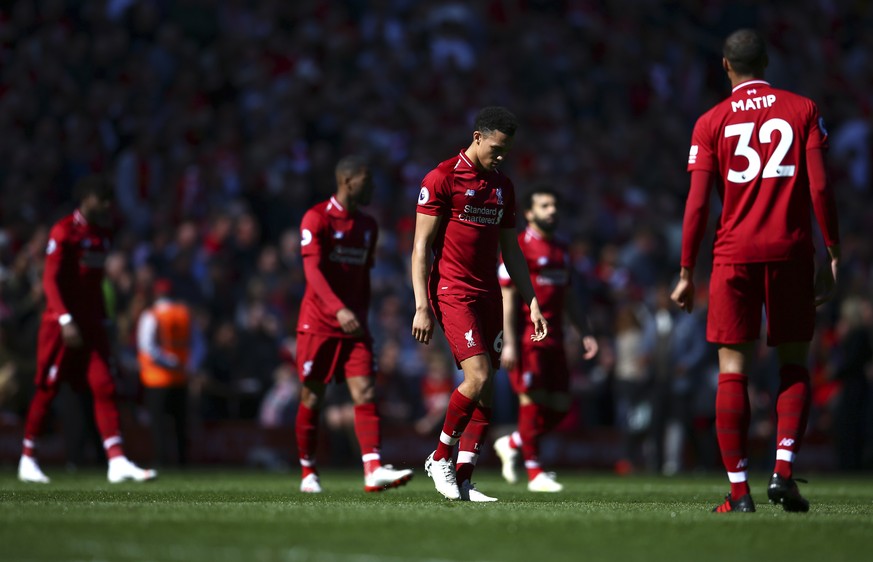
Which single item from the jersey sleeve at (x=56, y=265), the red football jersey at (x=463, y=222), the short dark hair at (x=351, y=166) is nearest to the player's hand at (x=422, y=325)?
the red football jersey at (x=463, y=222)

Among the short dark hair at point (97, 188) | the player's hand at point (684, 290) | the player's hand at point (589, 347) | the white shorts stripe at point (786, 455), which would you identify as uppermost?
the short dark hair at point (97, 188)

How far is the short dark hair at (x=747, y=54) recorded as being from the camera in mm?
8516

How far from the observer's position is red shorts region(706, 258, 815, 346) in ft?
27.4

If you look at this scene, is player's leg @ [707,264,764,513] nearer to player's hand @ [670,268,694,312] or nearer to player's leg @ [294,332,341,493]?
player's hand @ [670,268,694,312]

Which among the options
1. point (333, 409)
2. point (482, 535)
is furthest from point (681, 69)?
point (482, 535)

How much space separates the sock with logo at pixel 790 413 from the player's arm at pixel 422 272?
219 centimetres

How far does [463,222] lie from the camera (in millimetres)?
9438

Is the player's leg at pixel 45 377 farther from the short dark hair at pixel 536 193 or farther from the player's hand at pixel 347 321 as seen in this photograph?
the short dark hair at pixel 536 193

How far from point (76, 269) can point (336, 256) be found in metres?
3.12

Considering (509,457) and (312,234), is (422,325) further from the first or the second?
(509,457)

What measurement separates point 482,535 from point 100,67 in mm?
15385

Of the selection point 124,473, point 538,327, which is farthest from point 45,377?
point 538,327

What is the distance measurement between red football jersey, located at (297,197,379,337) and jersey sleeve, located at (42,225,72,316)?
277 cm

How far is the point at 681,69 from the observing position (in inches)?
1070
